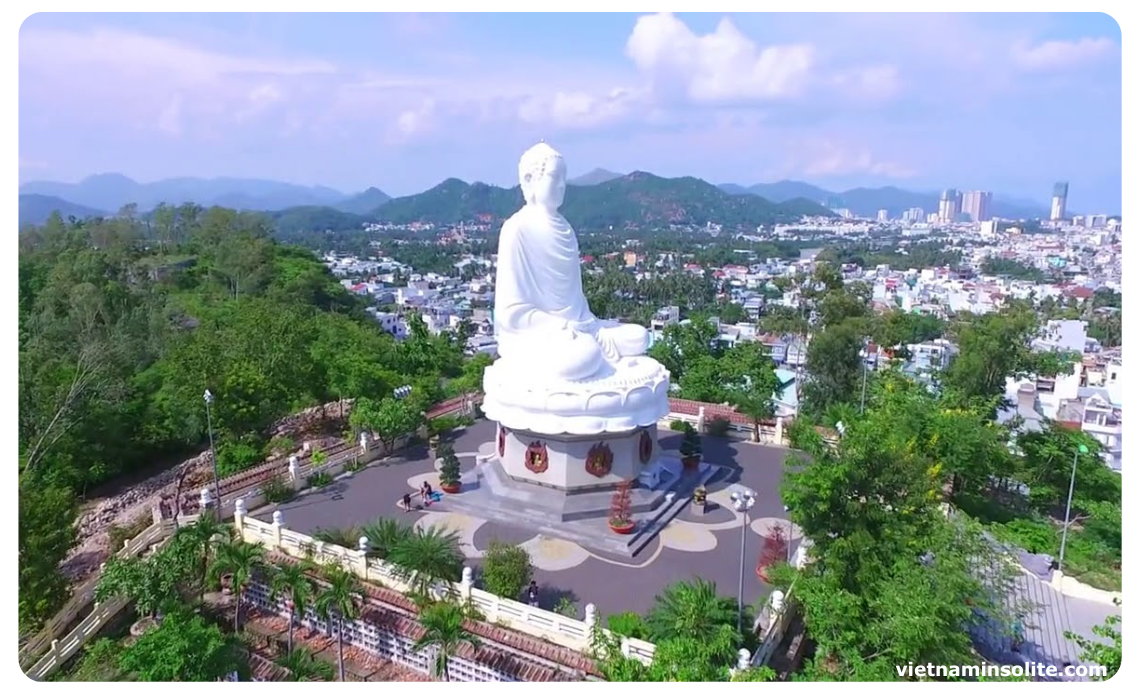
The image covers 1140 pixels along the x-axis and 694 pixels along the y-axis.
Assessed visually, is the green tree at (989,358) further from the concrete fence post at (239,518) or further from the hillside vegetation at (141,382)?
the concrete fence post at (239,518)

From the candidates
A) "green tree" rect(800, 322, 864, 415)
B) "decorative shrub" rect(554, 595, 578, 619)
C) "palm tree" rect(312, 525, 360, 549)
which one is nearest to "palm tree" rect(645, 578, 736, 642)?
"decorative shrub" rect(554, 595, 578, 619)

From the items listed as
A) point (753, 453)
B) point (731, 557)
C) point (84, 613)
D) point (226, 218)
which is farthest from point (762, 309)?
point (84, 613)

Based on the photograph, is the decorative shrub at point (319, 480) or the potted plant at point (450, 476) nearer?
the potted plant at point (450, 476)

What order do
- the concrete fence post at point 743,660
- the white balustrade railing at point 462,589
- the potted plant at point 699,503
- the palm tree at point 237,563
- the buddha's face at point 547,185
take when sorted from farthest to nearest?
1. the buddha's face at point 547,185
2. the potted plant at point 699,503
3. the palm tree at point 237,563
4. the white balustrade railing at point 462,589
5. the concrete fence post at point 743,660

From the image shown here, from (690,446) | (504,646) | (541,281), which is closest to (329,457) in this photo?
(541,281)

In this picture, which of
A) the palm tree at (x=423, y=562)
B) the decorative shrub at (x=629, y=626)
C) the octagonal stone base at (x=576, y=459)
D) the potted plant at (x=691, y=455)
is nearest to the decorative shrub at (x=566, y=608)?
the decorative shrub at (x=629, y=626)

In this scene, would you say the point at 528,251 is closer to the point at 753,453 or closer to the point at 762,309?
the point at 753,453

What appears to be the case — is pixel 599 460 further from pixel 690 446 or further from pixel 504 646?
pixel 504 646
